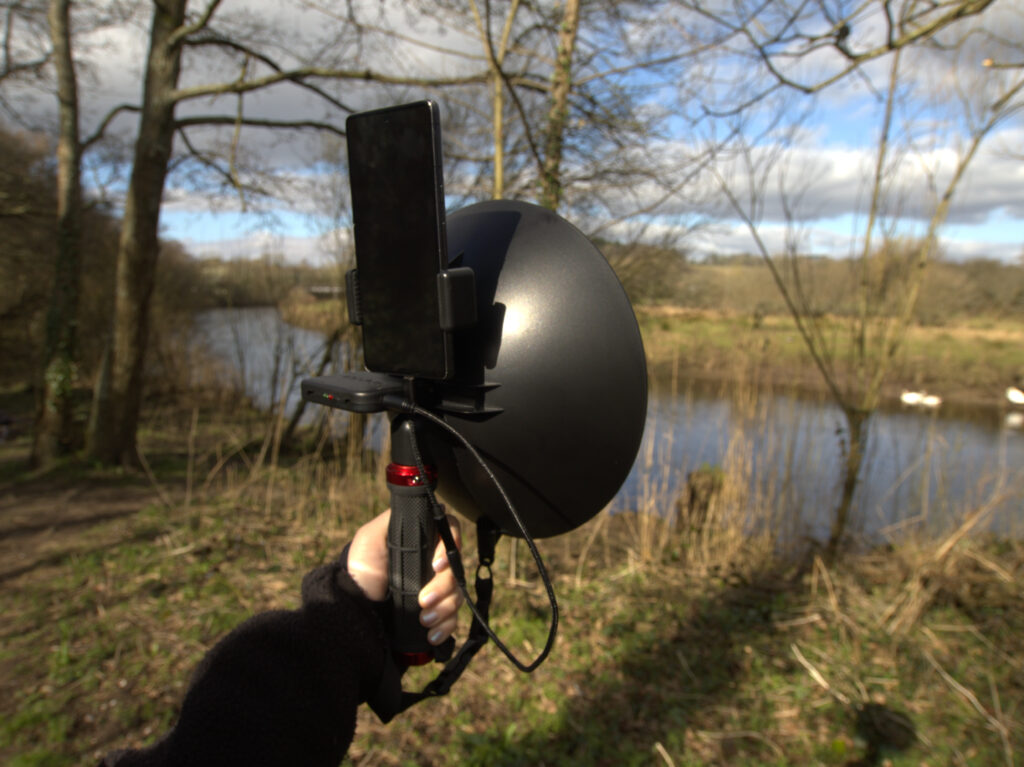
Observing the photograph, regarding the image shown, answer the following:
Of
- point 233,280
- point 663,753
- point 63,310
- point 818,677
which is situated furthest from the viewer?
point 63,310

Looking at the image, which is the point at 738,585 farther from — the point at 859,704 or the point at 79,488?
the point at 79,488

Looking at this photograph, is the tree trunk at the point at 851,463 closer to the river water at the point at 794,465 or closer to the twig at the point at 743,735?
the river water at the point at 794,465

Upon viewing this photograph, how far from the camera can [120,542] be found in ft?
14.1

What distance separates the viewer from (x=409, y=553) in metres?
0.93

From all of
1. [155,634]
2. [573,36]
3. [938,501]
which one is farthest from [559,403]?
[938,501]

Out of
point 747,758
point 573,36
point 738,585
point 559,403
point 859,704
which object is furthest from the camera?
point 738,585

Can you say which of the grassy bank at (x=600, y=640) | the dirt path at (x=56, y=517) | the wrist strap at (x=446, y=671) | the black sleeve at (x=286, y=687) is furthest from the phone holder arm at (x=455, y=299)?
the dirt path at (x=56, y=517)

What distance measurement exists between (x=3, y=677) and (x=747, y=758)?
344cm

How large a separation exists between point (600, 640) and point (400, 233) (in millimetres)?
3110

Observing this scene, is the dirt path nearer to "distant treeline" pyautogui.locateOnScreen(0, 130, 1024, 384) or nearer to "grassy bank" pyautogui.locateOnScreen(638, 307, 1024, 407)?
"distant treeline" pyautogui.locateOnScreen(0, 130, 1024, 384)

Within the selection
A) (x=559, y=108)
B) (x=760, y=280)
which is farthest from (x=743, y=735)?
(x=760, y=280)

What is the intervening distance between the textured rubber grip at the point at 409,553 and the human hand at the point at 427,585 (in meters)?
0.02

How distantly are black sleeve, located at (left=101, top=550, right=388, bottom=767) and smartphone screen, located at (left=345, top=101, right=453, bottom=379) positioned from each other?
1.42ft

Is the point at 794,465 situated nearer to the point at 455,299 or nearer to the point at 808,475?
the point at 808,475
